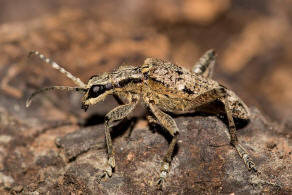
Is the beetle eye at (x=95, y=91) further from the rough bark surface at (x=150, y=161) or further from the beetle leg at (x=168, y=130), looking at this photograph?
the beetle leg at (x=168, y=130)

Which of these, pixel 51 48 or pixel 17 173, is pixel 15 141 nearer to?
pixel 17 173

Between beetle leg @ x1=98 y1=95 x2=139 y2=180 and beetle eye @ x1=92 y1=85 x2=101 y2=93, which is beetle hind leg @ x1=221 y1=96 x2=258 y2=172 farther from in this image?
beetle eye @ x1=92 y1=85 x2=101 y2=93

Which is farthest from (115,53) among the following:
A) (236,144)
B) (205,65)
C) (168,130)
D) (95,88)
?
(236,144)

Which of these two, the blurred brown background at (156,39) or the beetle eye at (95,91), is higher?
the blurred brown background at (156,39)

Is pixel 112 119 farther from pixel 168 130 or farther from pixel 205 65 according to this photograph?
pixel 205 65

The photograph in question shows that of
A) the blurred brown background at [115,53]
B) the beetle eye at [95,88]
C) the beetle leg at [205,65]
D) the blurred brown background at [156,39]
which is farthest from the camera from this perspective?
the blurred brown background at [156,39]

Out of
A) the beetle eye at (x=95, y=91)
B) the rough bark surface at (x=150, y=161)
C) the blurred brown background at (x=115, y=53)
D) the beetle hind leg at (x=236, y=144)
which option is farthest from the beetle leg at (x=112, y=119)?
the beetle hind leg at (x=236, y=144)

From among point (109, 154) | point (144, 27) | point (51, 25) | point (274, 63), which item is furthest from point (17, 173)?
point (274, 63)
